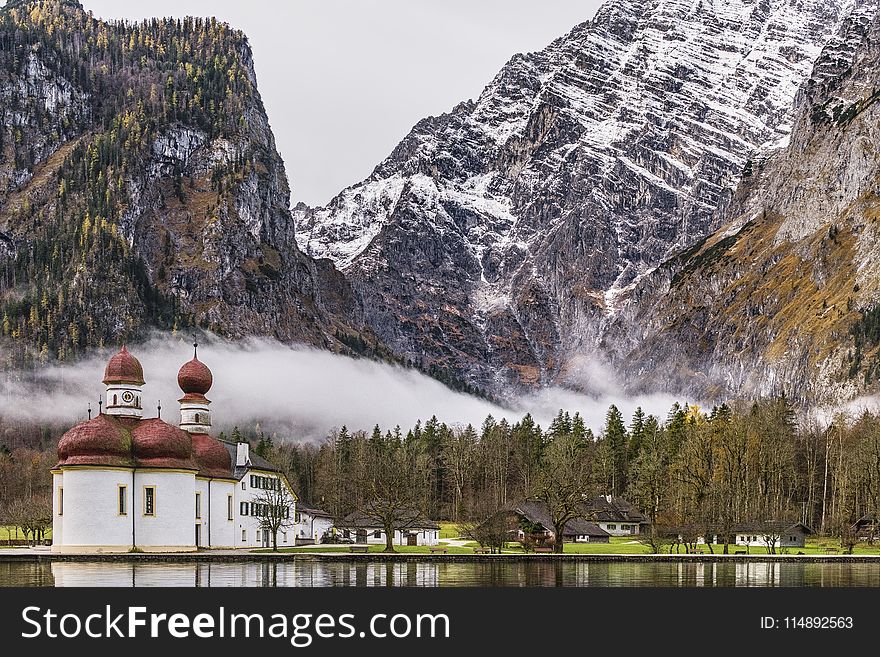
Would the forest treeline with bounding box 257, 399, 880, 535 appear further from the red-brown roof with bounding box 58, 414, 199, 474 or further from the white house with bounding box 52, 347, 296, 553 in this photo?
the red-brown roof with bounding box 58, 414, 199, 474

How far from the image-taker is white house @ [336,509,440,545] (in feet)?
456

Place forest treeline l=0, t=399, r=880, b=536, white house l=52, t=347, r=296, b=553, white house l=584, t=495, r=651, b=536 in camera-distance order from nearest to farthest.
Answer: white house l=52, t=347, r=296, b=553 → forest treeline l=0, t=399, r=880, b=536 → white house l=584, t=495, r=651, b=536

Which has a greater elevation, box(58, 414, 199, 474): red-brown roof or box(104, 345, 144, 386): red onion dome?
box(104, 345, 144, 386): red onion dome

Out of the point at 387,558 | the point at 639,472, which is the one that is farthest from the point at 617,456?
the point at 387,558

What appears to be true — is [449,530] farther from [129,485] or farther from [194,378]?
[129,485]

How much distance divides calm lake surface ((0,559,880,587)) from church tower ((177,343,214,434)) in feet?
86.1

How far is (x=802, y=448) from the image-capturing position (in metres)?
165

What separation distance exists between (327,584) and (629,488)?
97.7 metres

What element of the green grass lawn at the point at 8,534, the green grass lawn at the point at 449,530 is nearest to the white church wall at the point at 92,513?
the green grass lawn at the point at 8,534

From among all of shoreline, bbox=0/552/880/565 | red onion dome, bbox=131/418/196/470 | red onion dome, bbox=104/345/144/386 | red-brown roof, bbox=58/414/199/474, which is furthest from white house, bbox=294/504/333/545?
shoreline, bbox=0/552/880/565

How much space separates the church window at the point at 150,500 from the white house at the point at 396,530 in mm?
33496

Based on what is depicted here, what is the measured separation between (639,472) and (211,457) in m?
58.3

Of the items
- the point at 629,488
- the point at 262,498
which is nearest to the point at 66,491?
the point at 262,498
